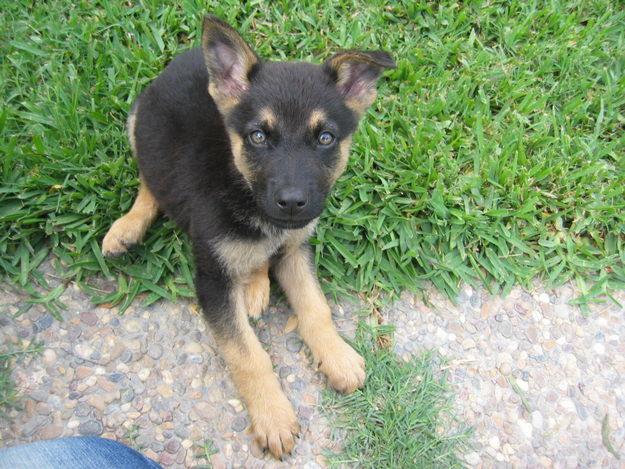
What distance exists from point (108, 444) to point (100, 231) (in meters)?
1.66

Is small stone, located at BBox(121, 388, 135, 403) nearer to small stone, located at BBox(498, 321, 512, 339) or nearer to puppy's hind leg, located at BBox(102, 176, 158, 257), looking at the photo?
puppy's hind leg, located at BBox(102, 176, 158, 257)

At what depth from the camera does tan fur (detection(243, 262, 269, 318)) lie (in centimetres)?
380

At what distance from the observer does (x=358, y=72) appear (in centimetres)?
331

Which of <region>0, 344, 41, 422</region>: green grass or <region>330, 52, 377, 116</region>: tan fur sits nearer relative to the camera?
<region>330, 52, 377, 116</region>: tan fur

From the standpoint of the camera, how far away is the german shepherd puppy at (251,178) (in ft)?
10.1

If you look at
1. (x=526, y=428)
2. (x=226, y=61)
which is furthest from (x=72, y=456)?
(x=526, y=428)

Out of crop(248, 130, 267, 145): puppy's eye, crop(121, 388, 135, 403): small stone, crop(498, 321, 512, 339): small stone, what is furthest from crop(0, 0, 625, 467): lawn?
crop(248, 130, 267, 145): puppy's eye

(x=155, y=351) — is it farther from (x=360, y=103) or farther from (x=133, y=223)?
(x=360, y=103)

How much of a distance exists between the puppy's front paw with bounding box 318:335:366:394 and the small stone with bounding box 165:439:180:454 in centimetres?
96

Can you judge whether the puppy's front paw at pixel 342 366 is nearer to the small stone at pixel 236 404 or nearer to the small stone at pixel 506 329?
the small stone at pixel 236 404

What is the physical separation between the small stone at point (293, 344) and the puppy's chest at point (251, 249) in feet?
1.82

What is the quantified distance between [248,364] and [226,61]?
5.76 feet

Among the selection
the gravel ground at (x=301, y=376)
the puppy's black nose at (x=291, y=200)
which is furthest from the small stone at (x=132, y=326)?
the puppy's black nose at (x=291, y=200)

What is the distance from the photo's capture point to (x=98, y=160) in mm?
4180
